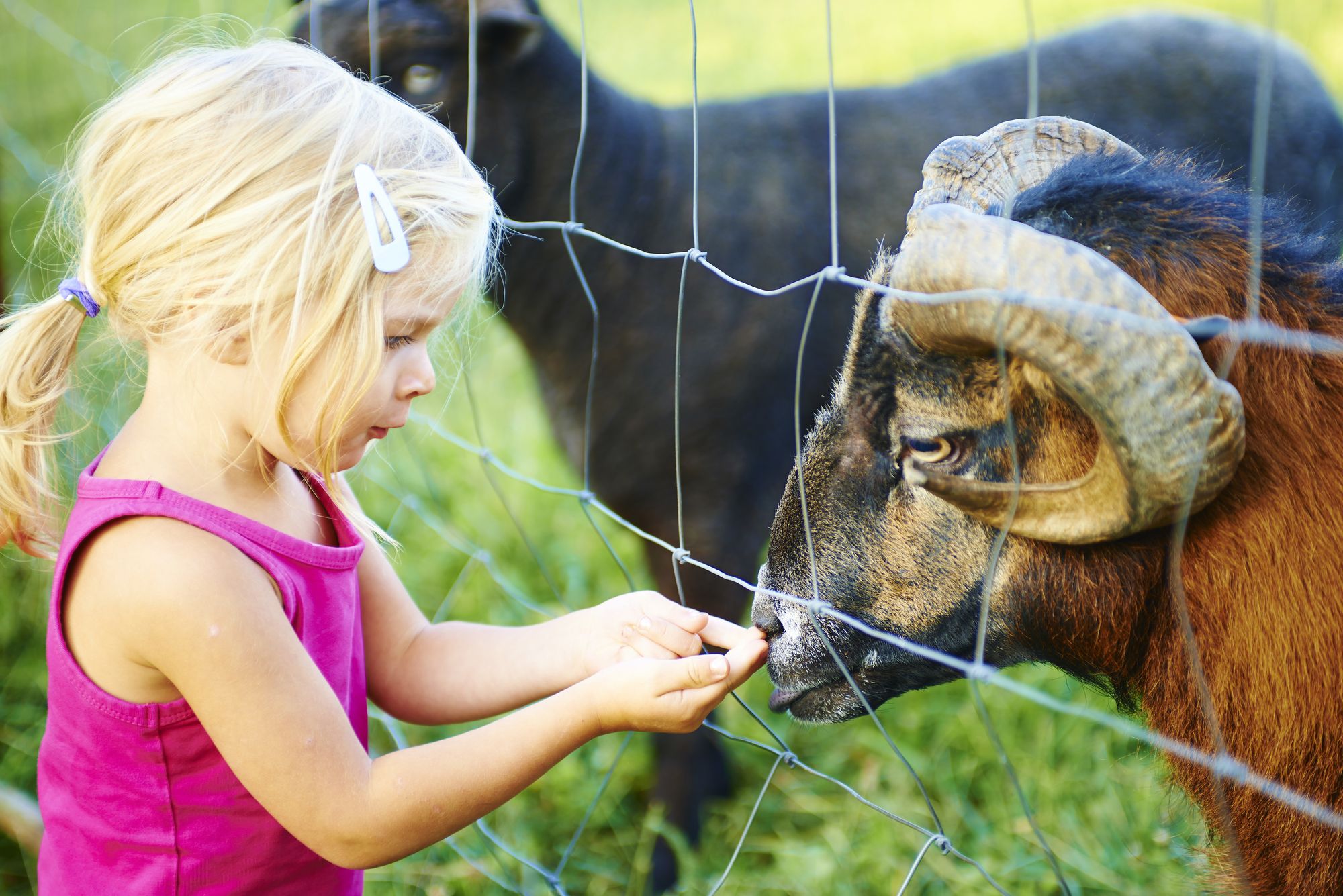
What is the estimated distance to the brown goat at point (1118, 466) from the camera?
144 cm

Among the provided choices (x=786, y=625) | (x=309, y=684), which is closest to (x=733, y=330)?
(x=786, y=625)

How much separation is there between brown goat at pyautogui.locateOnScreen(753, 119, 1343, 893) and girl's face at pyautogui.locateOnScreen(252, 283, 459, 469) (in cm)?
69

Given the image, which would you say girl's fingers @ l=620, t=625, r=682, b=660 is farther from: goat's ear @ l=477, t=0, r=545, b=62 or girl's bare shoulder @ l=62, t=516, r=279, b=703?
goat's ear @ l=477, t=0, r=545, b=62

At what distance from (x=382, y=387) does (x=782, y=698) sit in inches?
35.6

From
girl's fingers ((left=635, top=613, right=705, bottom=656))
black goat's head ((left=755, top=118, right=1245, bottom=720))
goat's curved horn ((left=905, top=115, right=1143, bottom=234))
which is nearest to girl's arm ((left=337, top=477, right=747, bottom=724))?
girl's fingers ((left=635, top=613, right=705, bottom=656))

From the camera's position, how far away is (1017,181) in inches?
70.5

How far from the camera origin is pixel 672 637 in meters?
1.67

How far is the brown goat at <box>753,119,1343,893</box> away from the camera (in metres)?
1.44

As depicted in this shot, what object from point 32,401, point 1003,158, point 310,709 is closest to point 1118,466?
point 1003,158

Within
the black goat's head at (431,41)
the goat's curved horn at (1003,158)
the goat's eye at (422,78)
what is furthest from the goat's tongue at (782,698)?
the goat's eye at (422,78)

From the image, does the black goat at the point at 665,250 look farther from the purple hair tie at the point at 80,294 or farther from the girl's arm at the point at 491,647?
the purple hair tie at the point at 80,294

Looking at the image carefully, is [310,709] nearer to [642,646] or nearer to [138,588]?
[138,588]

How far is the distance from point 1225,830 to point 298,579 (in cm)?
148

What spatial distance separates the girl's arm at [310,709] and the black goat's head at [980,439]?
0.36 metres
